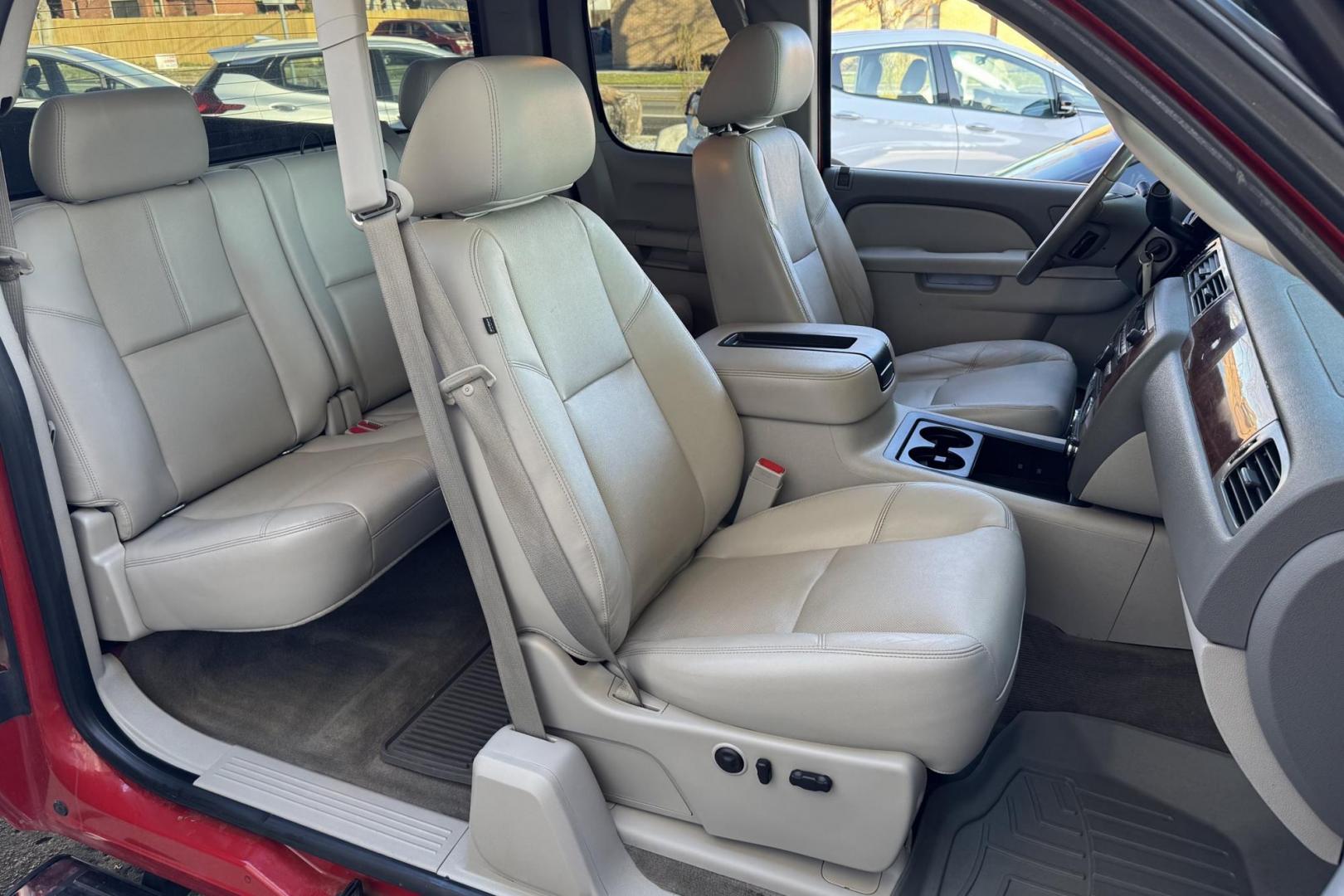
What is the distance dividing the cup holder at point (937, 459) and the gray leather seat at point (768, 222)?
24cm

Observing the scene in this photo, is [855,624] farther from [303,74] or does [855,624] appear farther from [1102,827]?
[303,74]

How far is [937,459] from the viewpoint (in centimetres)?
219

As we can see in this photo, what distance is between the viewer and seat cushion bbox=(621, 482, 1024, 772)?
4.36 feet

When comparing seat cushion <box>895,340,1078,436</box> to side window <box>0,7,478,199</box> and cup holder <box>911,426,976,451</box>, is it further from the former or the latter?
side window <box>0,7,478,199</box>

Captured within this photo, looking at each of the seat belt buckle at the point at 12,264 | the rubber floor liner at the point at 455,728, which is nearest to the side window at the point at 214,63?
the seat belt buckle at the point at 12,264

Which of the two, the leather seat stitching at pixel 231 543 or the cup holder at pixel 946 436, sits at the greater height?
the leather seat stitching at pixel 231 543

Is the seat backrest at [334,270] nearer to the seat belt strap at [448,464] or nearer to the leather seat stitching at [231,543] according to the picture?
the leather seat stitching at [231,543]

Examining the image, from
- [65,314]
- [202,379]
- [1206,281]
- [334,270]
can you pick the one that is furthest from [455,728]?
[1206,281]

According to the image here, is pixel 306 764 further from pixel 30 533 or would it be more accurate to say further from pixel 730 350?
pixel 730 350

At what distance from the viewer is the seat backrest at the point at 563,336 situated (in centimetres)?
145

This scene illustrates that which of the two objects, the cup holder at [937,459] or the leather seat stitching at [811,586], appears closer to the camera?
the leather seat stitching at [811,586]

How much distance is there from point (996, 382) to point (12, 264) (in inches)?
85.0

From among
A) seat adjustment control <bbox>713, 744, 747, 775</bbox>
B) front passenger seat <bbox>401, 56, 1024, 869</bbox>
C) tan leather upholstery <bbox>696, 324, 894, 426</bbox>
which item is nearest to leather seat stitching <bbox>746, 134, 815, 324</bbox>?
tan leather upholstery <bbox>696, 324, 894, 426</bbox>

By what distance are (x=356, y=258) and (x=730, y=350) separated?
1.05 m
